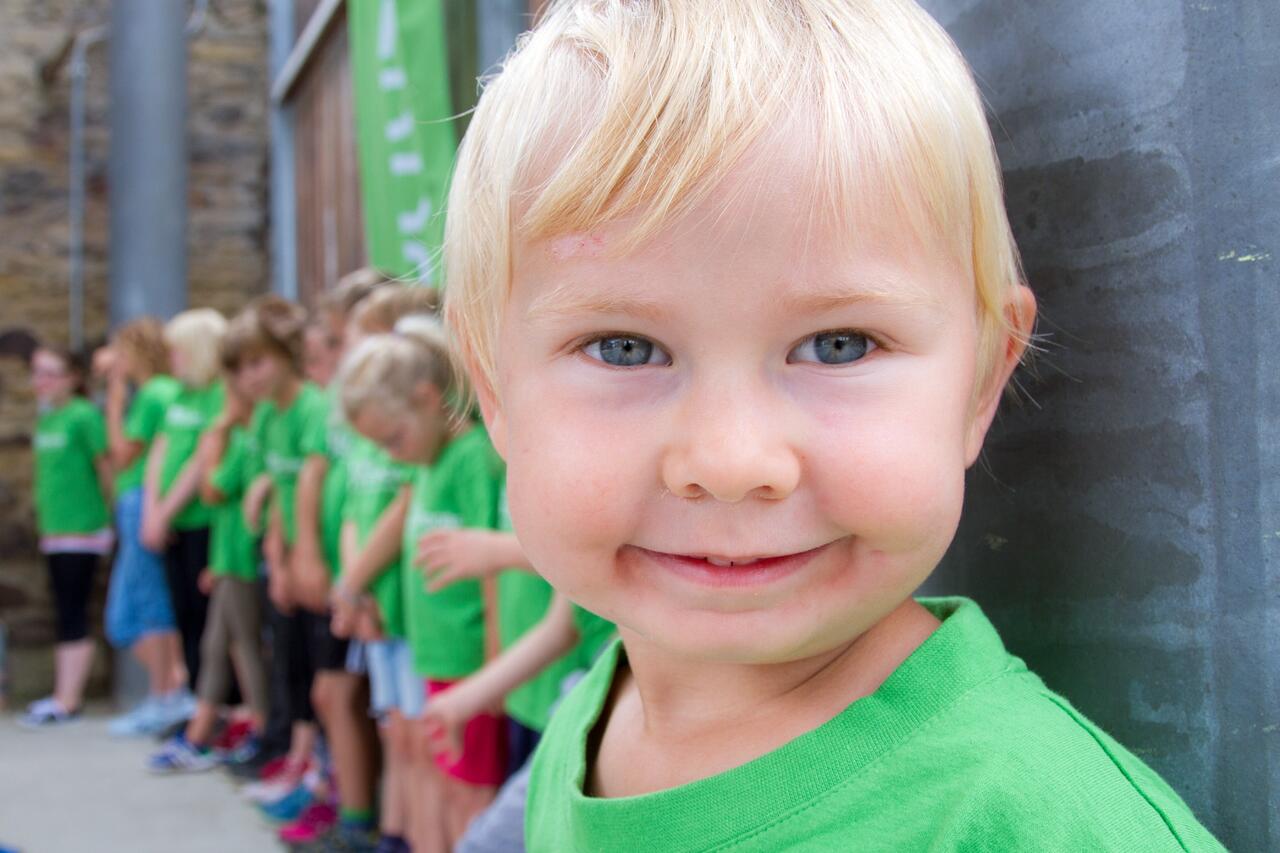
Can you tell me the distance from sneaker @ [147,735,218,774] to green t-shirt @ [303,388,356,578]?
1830mm

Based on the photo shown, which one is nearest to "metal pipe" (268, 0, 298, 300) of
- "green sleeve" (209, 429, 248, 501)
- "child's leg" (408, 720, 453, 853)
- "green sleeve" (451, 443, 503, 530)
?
"green sleeve" (209, 429, 248, 501)

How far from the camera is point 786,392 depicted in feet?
2.65

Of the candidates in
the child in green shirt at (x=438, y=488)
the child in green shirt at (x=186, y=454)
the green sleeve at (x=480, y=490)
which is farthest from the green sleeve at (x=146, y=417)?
the green sleeve at (x=480, y=490)

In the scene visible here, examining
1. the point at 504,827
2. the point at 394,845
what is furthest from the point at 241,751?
the point at 504,827

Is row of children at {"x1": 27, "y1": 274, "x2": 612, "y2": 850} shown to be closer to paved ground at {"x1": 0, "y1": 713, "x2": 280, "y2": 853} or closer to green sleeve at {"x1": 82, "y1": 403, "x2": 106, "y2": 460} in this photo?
green sleeve at {"x1": 82, "y1": 403, "x2": 106, "y2": 460}

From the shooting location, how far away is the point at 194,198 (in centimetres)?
764

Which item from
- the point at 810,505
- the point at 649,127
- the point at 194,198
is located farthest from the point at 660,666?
the point at 194,198

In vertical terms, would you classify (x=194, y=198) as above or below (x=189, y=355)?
above

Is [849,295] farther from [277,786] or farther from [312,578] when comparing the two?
[277,786]

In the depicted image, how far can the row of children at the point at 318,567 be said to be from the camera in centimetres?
283

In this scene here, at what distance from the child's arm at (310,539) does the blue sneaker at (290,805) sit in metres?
0.95

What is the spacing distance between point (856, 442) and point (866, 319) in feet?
0.26

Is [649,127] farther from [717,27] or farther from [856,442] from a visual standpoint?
[856,442]

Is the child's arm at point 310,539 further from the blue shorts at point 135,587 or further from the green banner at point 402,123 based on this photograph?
the blue shorts at point 135,587
